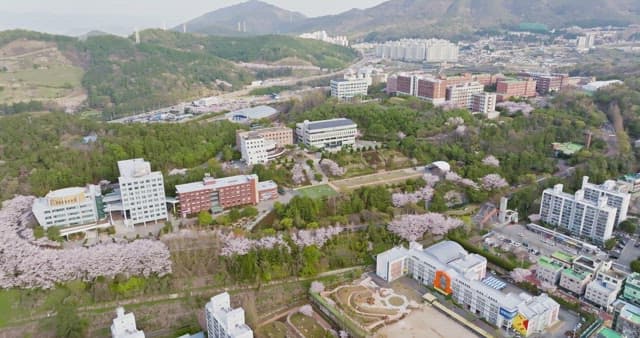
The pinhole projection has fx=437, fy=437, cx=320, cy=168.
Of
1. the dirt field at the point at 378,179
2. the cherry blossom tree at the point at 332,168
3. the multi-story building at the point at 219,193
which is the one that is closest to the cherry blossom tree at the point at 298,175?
the cherry blossom tree at the point at 332,168

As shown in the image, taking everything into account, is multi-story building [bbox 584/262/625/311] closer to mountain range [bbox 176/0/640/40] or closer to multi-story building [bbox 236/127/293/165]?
multi-story building [bbox 236/127/293/165]

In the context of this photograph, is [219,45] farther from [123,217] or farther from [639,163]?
[639,163]

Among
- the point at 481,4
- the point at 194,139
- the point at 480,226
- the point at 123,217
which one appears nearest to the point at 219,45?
the point at 194,139

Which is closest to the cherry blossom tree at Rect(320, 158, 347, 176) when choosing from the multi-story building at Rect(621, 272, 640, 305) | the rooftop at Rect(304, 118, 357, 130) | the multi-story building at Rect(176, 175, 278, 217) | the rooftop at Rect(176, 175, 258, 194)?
the rooftop at Rect(304, 118, 357, 130)

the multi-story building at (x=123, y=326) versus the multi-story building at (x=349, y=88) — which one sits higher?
the multi-story building at (x=349, y=88)

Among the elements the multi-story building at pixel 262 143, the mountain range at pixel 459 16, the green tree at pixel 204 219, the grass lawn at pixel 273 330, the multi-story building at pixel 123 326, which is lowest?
the grass lawn at pixel 273 330

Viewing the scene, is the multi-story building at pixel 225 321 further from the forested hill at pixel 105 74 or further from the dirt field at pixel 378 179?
the forested hill at pixel 105 74
